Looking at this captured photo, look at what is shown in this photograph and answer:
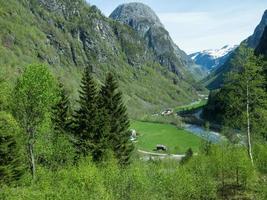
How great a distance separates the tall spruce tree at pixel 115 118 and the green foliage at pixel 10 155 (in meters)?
19.4

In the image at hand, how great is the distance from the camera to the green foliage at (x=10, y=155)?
52281 millimetres

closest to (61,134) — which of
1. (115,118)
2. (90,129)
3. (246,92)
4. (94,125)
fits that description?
(90,129)

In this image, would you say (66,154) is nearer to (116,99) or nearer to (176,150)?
(116,99)

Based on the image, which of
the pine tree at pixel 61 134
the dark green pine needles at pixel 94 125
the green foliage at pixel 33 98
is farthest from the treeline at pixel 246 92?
the pine tree at pixel 61 134

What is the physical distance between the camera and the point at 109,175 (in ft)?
165

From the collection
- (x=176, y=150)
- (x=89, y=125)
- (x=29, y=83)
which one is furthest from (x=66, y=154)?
(x=176, y=150)

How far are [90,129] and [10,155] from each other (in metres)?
16.0

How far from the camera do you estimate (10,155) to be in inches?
2138

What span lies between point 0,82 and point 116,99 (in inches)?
1041

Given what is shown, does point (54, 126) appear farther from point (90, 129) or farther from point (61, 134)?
point (90, 129)

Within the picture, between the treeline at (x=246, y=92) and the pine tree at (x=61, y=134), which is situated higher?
the treeline at (x=246, y=92)

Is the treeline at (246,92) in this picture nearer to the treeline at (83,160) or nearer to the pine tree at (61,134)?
the treeline at (83,160)

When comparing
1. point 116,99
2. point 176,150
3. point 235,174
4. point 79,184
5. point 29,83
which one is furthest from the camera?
point 176,150

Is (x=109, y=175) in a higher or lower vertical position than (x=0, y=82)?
lower
